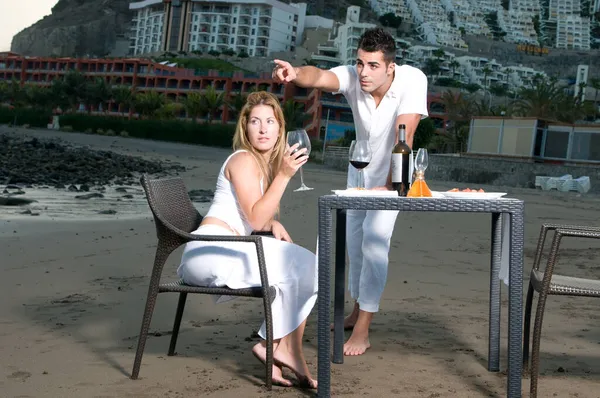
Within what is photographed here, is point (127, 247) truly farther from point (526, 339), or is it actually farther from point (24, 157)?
point (24, 157)

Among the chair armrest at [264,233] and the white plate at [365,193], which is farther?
the chair armrest at [264,233]

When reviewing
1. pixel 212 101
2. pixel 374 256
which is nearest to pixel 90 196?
pixel 374 256

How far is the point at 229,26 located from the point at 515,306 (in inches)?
6311

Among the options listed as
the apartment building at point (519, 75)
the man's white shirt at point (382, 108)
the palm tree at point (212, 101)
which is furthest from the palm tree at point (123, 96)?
the man's white shirt at point (382, 108)

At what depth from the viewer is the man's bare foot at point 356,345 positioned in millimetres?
4473

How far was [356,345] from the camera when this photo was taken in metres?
4.50

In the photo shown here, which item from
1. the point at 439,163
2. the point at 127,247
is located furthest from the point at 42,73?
the point at 127,247

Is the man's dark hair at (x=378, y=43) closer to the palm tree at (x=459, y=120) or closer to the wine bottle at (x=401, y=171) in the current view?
the wine bottle at (x=401, y=171)

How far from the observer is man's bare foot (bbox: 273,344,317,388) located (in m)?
3.83

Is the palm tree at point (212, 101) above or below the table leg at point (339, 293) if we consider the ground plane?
above

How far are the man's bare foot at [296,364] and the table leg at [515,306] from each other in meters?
0.80

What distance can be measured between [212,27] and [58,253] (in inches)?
6135

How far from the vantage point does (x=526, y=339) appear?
417 centimetres

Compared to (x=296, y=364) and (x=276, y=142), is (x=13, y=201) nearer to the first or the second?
(x=276, y=142)
